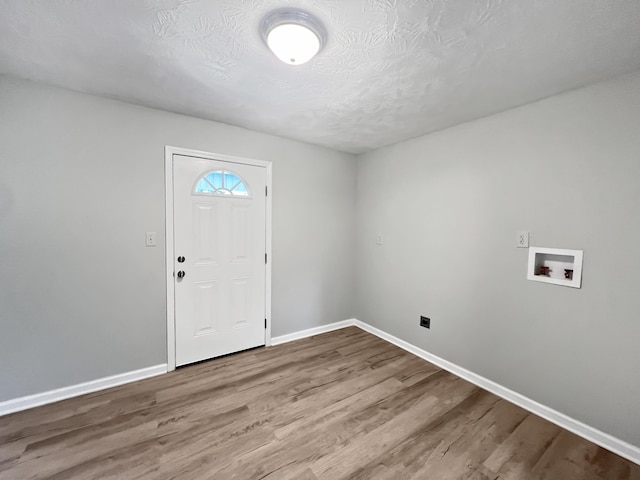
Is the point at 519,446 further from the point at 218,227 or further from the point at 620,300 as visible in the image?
the point at 218,227

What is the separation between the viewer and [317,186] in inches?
125

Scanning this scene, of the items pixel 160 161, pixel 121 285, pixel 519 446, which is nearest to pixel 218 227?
pixel 160 161

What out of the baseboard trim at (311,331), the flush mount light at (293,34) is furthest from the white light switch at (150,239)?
the flush mount light at (293,34)

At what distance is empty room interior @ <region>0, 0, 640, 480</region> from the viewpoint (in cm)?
138

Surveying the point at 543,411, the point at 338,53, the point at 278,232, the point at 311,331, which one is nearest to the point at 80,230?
the point at 278,232

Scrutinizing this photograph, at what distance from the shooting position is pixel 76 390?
1.99 meters

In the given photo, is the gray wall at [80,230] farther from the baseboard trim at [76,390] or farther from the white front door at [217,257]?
the white front door at [217,257]

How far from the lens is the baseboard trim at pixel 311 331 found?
2951 millimetres

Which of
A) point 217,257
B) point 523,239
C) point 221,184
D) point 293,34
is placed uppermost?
point 293,34

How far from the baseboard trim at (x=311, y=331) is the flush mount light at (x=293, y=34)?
2682 mm

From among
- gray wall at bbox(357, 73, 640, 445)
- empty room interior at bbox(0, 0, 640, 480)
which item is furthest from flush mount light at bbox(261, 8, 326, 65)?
gray wall at bbox(357, 73, 640, 445)

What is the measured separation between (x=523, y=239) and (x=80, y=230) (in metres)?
3.48

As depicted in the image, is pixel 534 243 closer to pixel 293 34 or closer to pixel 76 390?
pixel 293 34

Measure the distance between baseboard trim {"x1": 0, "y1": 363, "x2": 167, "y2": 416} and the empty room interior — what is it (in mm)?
14
